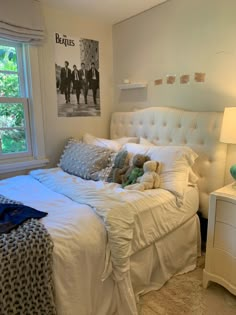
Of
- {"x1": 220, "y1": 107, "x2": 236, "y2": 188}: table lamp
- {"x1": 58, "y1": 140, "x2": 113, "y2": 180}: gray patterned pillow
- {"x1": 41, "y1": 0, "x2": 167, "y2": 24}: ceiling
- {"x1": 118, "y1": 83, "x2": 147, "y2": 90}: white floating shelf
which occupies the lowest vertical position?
{"x1": 58, "y1": 140, "x2": 113, "y2": 180}: gray patterned pillow

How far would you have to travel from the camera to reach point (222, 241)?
1.65 m

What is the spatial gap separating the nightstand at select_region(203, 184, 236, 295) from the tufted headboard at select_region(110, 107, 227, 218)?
347 mm

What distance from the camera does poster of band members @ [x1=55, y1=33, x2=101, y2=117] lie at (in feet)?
8.63

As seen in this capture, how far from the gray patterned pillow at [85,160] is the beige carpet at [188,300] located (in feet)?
3.37

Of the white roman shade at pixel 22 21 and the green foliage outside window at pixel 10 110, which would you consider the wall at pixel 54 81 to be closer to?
the white roman shade at pixel 22 21

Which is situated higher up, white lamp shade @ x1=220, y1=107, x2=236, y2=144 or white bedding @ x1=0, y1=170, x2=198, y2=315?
white lamp shade @ x1=220, y1=107, x2=236, y2=144

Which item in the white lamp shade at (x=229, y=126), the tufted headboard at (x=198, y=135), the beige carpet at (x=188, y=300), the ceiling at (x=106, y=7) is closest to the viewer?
the beige carpet at (x=188, y=300)

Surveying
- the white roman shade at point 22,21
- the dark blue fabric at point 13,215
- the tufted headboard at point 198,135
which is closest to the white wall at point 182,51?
the tufted headboard at point 198,135

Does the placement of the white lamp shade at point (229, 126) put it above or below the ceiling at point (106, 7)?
below

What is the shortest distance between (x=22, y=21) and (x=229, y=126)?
2032mm

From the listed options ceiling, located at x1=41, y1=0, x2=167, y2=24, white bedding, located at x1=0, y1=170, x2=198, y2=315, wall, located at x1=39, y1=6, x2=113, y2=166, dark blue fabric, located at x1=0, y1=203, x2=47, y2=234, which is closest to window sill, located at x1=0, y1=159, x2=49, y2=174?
wall, located at x1=39, y1=6, x2=113, y2=166

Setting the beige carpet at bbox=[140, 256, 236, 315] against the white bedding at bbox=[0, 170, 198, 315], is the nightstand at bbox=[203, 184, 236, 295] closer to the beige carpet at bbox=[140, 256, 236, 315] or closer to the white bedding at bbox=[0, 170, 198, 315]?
the beige carpet at bbox=[140, 256, 236, 315]

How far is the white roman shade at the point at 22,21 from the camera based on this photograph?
83.3 inches

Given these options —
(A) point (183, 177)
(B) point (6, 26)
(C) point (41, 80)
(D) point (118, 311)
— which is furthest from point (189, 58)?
(D) point (118, 311)
